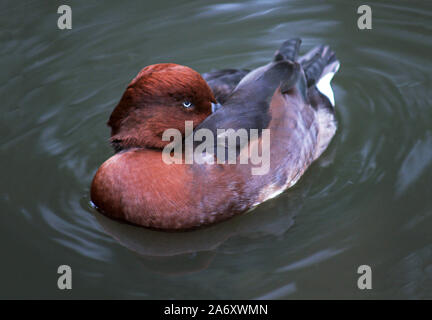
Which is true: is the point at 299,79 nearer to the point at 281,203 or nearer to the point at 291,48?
the point at 291,48

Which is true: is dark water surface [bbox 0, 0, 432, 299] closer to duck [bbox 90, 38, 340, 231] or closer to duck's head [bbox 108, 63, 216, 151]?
duck [bbox 90, 38, 340, 231]

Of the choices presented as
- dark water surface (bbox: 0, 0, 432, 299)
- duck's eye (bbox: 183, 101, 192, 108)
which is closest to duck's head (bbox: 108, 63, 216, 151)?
duck's eye (bbox: 183, 101, 192, 108)

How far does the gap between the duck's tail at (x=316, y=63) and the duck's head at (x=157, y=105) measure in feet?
4.62

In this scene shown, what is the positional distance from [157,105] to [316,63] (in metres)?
2.12

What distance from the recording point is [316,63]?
18.7 feet

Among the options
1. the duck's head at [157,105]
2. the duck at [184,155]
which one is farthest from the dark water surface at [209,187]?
the duck's head at [157,105]

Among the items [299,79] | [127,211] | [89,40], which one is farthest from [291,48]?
[89,40]

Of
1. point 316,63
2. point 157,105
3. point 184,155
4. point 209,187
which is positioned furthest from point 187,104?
point 316,63

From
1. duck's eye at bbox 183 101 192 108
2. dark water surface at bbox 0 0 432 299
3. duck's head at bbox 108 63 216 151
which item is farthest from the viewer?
duck's eye at bbox 183 101 192 108

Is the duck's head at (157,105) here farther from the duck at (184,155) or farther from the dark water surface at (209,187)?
the dark water surface at (209,187)

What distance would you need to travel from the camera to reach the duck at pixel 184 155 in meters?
4.23

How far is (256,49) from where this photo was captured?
6.95m

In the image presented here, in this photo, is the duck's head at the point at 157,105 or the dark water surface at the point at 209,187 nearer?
the dark water surface at the point at 209,187

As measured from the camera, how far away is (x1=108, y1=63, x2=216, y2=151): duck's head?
4.19m
